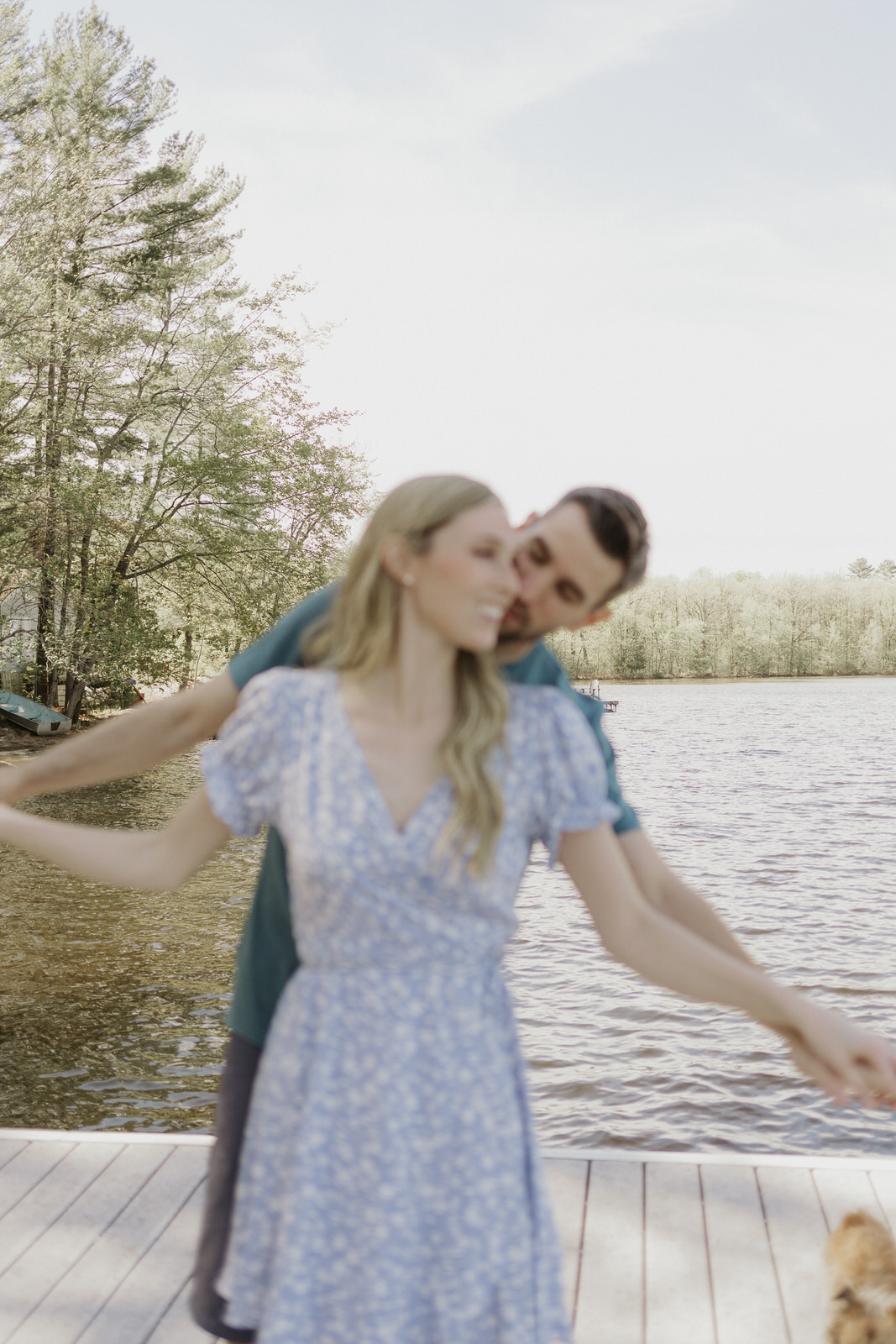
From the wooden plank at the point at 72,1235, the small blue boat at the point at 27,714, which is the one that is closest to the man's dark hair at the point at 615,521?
the wooden plank at the point at 72,1235

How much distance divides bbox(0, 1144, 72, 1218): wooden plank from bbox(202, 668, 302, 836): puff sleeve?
235cm

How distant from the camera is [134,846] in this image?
155cm

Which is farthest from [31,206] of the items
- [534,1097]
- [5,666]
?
[534,1097]

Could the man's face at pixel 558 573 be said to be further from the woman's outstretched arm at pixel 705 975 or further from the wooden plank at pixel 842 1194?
the wooden plank at pixel 842 1194

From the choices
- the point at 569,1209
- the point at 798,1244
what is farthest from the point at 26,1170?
the point at 798,1244

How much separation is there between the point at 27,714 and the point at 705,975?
21824mm

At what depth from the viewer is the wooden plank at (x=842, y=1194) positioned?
3.11 m

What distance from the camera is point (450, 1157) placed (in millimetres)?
1358

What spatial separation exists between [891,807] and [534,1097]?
1397 cm

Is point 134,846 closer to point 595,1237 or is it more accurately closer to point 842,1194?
point 595,1237

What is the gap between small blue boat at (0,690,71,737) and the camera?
21688mm

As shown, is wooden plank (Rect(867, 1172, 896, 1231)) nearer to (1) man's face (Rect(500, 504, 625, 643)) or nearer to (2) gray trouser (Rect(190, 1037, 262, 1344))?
(2) gray trouser (Rect(190, 1037, 262, 1344))

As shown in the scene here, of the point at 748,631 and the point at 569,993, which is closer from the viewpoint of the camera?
the point at 569,993

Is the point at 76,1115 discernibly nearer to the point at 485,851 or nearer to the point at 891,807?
the point at 485,851
